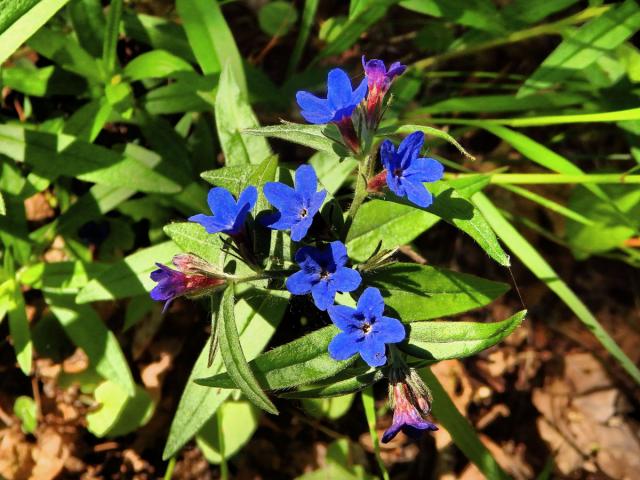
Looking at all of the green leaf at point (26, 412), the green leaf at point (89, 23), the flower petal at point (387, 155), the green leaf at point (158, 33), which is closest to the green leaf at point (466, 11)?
the green leaf at point (158, 33)

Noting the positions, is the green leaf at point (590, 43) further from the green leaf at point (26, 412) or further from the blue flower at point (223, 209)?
the green leaf at point (26, 412)

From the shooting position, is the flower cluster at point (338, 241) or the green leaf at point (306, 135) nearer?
the flower cluster at point (338, 241)

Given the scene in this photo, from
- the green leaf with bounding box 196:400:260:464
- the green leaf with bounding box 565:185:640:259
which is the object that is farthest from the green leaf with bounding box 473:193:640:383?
the green leaf with bounding box 196:400:260:464

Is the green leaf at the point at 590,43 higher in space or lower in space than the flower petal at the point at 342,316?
lower

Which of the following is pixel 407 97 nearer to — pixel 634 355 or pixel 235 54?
pixel 235 54

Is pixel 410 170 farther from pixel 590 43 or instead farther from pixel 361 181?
pixel 590 43

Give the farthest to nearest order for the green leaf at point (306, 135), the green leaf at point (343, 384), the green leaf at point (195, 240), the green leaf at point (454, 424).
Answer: the green leaf at point (454, 424), the green leaf at point (195, 240), the green leaf at point (343, 384), the green leaf at point (306, 135)

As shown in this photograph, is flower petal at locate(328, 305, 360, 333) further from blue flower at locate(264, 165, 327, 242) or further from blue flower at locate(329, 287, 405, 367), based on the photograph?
blue flower at locate(264, 165, 327, 242)
